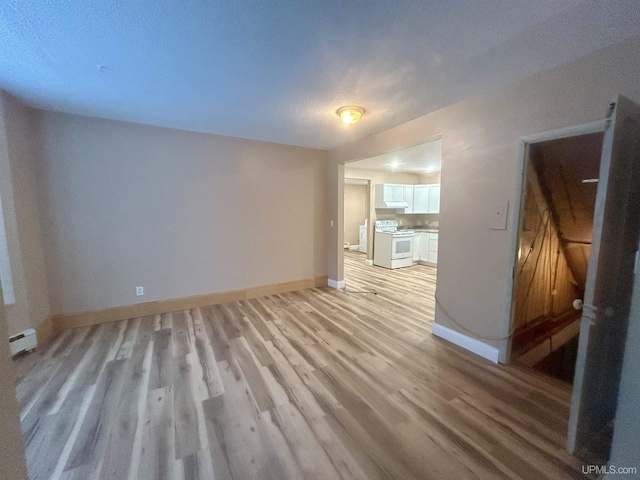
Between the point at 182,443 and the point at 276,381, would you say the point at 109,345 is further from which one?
the point at 276,381

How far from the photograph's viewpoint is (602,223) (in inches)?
49.1

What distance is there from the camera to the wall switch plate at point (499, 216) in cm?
211

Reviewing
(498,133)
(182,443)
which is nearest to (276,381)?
(182,443)

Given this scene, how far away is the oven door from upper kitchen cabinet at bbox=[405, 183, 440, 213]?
3.38ft

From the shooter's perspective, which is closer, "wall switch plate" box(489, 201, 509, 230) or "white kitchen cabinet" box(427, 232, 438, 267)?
"wall switch plate" box(489, 201, 509, 230)

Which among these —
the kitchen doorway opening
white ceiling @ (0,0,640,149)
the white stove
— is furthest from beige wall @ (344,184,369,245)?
white ceiling @ (0,0,640,149)

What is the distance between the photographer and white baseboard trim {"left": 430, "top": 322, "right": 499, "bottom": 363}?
222 cm

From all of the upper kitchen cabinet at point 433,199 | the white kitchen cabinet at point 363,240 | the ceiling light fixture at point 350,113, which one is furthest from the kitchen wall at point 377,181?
the ceiling light fixture at point 350,113

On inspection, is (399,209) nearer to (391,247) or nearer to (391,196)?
(391,196)

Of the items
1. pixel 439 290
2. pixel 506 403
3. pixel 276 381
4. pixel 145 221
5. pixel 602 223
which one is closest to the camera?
pixel 602 223

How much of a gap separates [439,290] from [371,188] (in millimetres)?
4050

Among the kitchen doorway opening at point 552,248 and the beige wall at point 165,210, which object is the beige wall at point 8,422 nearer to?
the beige wall at point 165,210

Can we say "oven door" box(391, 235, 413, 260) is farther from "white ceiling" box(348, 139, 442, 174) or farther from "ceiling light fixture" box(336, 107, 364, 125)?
"ceiling light fixture" box(336, 107, 364, 125)

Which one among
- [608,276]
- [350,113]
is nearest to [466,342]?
[608,276]
